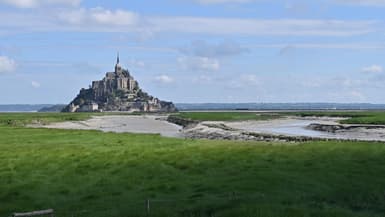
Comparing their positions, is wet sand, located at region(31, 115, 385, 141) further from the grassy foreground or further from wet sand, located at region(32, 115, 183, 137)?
the grassy foreground

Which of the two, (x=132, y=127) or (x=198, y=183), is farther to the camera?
(x=132, y=127)

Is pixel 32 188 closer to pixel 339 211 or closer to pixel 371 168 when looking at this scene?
pixel 339 211

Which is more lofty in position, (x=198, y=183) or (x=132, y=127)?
(x=198, y=183)

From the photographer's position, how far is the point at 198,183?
98.2ft

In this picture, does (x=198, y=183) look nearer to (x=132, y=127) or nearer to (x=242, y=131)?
(x=242, y=131)

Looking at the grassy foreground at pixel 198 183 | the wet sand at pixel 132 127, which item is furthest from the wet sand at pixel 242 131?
the grassy foreground at pixel 198 183

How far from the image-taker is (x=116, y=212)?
74.2ft

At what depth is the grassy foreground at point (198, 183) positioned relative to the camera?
894 inches

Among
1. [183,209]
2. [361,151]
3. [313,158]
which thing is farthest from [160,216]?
[361,151]

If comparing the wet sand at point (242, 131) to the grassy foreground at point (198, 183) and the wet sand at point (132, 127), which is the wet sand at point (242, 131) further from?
the grassy foreground at point (198, 183)

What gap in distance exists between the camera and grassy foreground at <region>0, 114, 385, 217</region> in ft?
74.5

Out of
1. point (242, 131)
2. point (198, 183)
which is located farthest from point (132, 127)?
point (198, 183)

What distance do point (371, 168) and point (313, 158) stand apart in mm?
6191

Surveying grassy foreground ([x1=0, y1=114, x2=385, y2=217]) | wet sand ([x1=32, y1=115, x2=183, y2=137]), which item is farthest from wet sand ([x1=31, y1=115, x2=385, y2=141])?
grassy foreground ([x1=0, y1=114, x2=385, y2=217])
